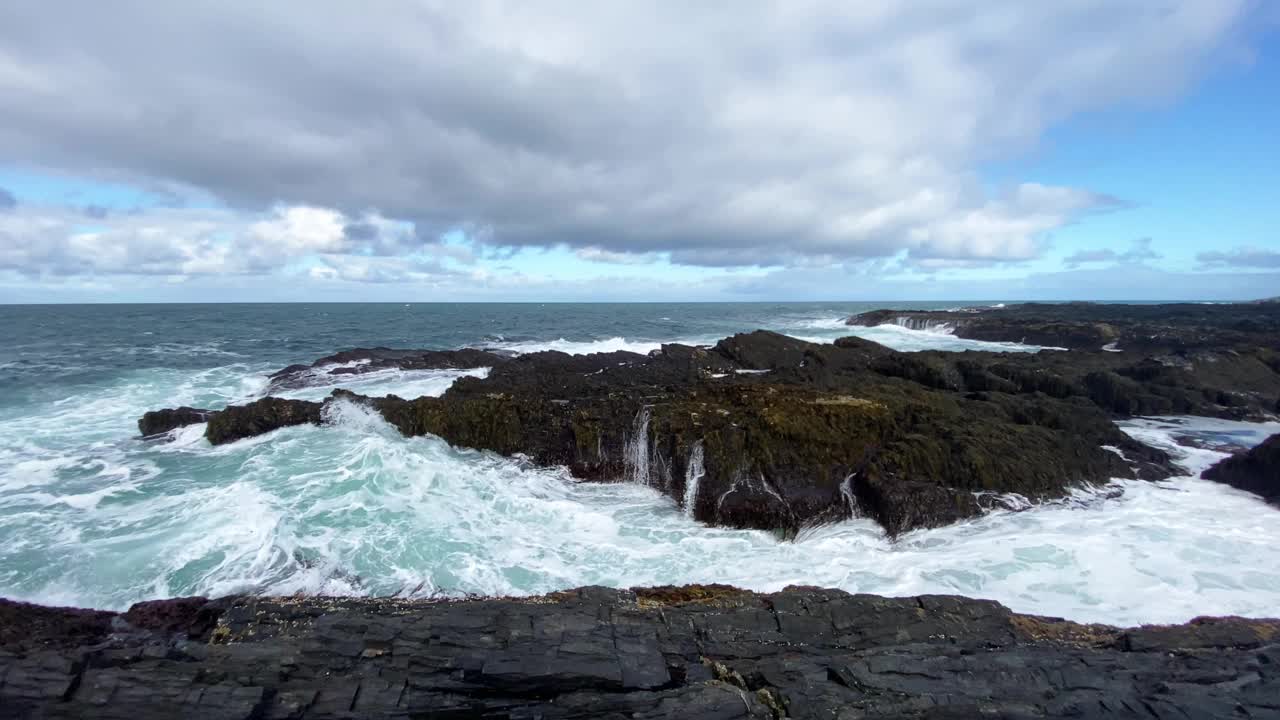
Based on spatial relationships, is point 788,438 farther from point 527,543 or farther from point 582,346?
point 582,346

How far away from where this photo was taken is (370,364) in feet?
95.5

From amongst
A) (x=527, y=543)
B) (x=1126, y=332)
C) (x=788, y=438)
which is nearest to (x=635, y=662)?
(x=527, y=543)

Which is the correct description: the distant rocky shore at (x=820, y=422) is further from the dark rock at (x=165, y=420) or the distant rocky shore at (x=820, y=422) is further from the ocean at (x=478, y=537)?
the ocean at (x=478, y=537)

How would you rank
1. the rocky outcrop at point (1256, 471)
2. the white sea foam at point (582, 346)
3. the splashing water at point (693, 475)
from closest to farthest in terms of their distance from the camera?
the splashing water at point (693, 475)
the rocky outcrop at point (1256, 471)
the white sea foam at point (582, 346)

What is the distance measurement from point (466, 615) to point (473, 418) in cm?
972

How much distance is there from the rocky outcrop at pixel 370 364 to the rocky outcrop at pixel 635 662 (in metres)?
20.7

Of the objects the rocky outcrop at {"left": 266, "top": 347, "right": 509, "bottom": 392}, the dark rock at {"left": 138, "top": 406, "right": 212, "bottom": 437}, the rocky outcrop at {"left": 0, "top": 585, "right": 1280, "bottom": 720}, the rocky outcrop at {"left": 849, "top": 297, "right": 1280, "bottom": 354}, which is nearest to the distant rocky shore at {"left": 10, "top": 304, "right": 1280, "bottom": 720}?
the rocky outcrop at {"left": 0, "top": 585, "right": 1280, "bottom": 720}

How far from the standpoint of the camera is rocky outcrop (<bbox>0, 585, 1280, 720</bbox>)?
511 centimetres

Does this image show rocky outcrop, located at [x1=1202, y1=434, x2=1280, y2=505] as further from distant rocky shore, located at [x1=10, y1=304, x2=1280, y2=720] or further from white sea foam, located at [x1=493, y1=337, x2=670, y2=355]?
white sea foam, located at [x1=493, y1=337, x2=670, y2=355]

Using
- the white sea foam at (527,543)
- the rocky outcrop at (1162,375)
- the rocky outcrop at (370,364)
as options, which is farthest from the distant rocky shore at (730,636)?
the rocky outcrop at (370,364)

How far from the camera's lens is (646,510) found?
12602 mm

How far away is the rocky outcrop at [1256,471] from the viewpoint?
12.9 meters

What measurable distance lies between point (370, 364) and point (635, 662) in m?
26.9

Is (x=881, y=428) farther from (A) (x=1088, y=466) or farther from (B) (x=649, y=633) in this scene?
(B) (x=649, y=633)
